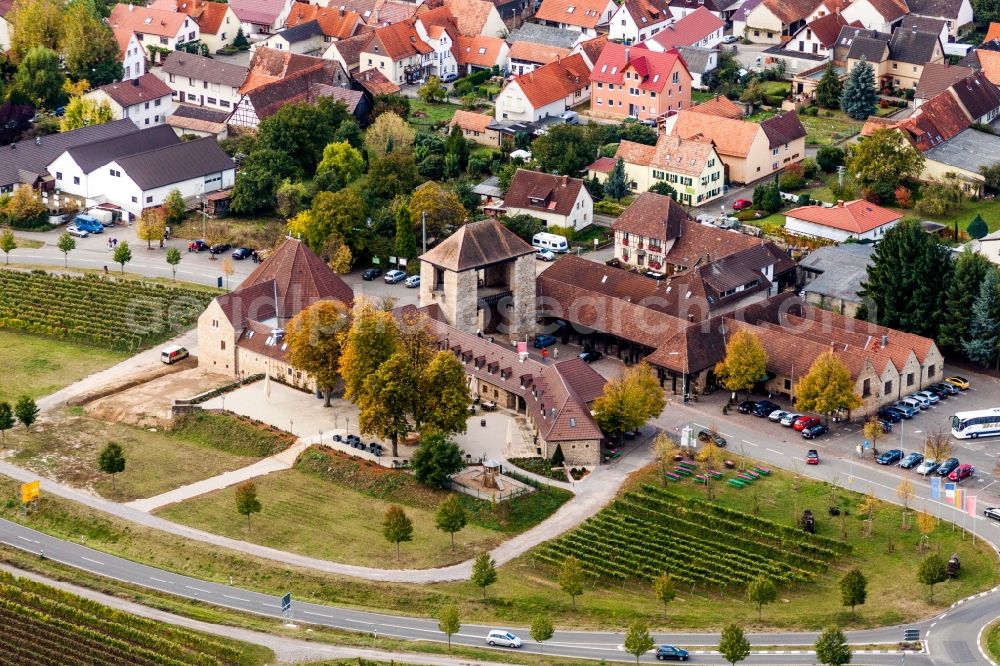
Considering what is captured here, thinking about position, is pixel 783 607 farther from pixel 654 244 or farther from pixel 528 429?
pixel 654 244

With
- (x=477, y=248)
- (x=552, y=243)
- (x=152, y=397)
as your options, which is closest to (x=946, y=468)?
(x=477, y=248)

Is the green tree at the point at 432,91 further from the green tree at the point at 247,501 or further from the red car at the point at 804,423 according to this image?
the green tree at the point at 247,501

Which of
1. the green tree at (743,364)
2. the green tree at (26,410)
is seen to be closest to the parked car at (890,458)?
the green tree at (743,364)

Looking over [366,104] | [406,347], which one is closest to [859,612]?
[406,347]

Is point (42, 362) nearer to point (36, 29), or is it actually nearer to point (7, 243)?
point (7, 243)

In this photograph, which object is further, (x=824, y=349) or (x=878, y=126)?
(x=878, y=126)

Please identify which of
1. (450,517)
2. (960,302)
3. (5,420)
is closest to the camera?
(450,517)
